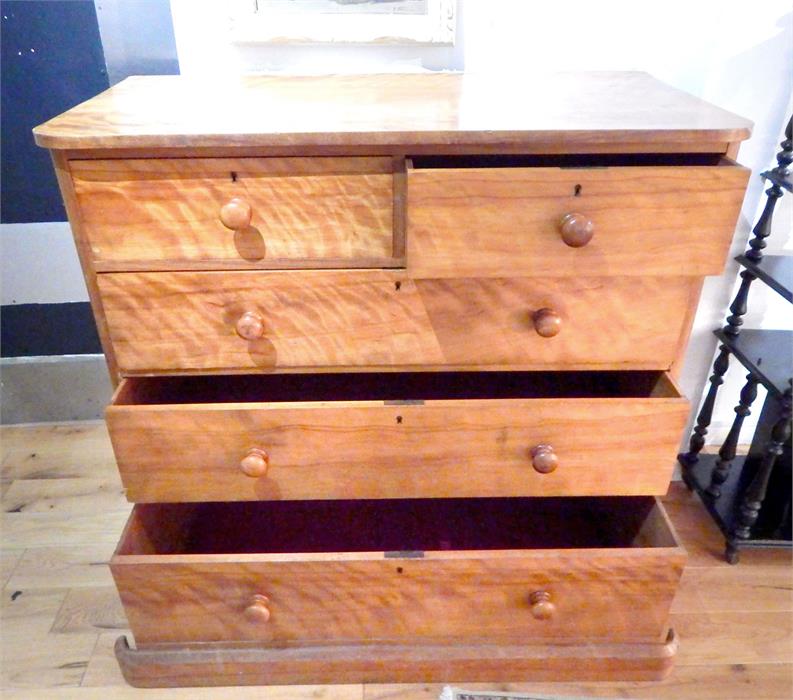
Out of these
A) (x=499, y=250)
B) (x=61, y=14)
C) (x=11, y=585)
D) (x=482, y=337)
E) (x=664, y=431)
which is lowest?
(x=11, y=585)

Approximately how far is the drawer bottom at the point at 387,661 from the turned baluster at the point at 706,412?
0.55 metres

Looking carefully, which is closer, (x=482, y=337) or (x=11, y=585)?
(x=482, y=337)

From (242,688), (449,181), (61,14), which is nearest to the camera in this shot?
(449,181)

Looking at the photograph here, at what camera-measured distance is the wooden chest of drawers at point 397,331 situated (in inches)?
33.9

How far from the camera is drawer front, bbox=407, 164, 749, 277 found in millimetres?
839

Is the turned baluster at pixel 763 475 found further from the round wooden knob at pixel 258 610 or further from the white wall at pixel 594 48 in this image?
the round wooden knob at pixel 258 610

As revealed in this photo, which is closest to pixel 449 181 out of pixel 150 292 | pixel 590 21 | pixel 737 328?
pixel 150 292

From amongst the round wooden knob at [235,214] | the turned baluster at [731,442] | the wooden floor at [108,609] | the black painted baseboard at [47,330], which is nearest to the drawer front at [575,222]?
the round wooden knob at [235,214]

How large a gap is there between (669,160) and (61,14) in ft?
4.08

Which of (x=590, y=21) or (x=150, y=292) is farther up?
(x=590, y=21)

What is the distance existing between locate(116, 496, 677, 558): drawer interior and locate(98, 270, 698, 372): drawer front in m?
0.40

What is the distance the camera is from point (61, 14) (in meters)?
1.38

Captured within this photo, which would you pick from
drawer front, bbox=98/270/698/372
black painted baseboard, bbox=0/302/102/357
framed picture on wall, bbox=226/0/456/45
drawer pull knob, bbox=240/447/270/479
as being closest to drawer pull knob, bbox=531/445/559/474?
drawer front, bbox=98/270/698/372

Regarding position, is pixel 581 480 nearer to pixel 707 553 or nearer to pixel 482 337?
pixel 482 337
